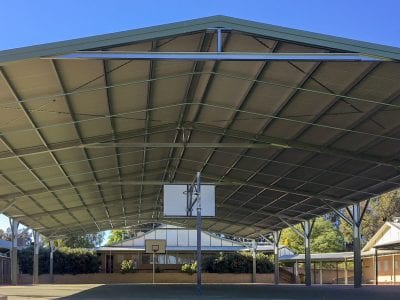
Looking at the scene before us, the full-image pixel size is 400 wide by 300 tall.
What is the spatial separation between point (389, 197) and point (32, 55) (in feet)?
216

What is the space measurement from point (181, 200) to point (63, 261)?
3167cm

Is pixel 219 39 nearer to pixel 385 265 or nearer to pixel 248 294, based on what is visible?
pixel 248 294

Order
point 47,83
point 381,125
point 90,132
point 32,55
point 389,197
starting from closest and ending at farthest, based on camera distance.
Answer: point 32,55 → point 47,83 → point 381,125 → point 90,132 → point 389,197

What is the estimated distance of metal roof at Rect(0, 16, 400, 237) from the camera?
14.0 m

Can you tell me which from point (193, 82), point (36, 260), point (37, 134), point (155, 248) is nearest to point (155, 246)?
point (155, 248)

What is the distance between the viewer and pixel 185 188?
32.0m

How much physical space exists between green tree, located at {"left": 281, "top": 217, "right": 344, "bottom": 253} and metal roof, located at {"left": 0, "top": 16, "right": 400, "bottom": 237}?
36575 mm

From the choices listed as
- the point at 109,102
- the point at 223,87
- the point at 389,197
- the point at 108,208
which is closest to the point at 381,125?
the point at 223,87

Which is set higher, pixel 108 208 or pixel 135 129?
pixel 135 129

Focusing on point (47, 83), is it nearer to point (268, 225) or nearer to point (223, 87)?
point (223, 87)

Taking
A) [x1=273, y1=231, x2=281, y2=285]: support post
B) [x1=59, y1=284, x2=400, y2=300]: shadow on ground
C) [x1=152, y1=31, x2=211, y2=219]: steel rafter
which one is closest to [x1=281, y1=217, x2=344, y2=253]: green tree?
[x1=273, y1=231, x2=281, y2=285]: support post

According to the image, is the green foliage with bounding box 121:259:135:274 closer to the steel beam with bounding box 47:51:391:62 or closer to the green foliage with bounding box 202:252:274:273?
the green foliage with bounding box 202:252:274:273

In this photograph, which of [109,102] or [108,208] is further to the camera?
[108,208]

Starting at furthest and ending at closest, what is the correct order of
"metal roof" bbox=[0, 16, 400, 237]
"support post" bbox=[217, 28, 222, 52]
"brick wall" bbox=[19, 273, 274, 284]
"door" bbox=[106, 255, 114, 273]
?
"door" bbox=[106, 255, 114, 273], "brick wall" bbox=[19, 273, 274, 284], "metal roof" bbox=[0, 16, 400, 237], "support post" bbox=[217, 28, 222, 52]
